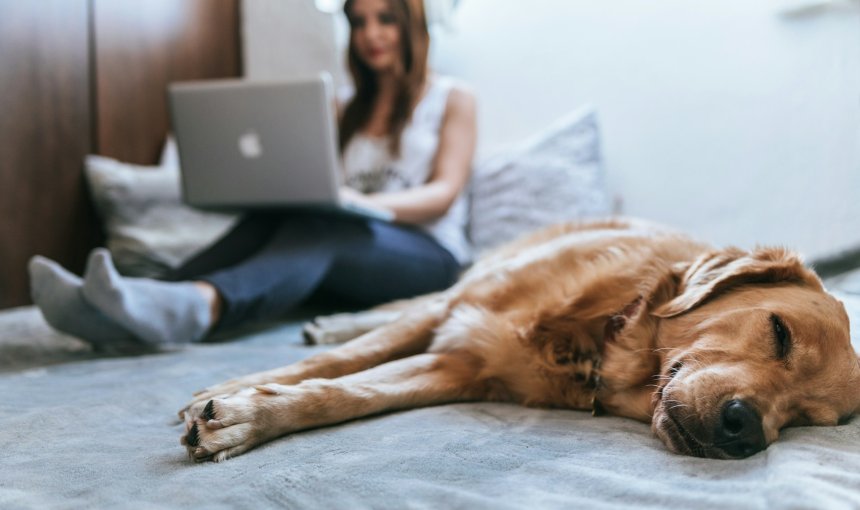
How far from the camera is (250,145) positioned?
7.57ft

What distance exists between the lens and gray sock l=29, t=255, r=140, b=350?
6.11 ft

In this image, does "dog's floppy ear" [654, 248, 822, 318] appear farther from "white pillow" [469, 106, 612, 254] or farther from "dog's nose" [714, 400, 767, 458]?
"white pillow" [469, 106, 612, 254]

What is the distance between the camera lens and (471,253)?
120 inches

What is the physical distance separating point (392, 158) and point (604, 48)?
1.06 metres

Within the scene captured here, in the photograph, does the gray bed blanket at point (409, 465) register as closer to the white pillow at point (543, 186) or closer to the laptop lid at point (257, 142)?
the laptop lid at point (257, 142)

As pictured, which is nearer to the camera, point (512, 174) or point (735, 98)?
point (735, 98)

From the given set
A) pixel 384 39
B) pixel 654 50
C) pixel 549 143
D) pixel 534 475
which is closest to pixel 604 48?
pixel 654 50

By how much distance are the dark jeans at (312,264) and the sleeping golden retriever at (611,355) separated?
0.63m

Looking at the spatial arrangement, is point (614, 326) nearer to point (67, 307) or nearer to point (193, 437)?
point (193, 437)

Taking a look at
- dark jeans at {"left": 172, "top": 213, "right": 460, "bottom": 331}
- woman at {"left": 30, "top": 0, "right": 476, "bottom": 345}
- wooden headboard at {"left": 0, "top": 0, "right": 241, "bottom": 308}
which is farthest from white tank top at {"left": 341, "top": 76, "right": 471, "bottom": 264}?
wooden headboard at {"left": 0, "top": 0, "right": 241, "bottom": 308}

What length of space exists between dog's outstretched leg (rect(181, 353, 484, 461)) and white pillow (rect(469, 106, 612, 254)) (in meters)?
1.47

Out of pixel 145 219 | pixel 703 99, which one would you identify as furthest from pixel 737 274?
pixel 145 219

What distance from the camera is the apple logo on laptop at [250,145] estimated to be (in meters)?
2.29

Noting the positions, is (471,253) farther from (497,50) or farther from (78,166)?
(78,166)
